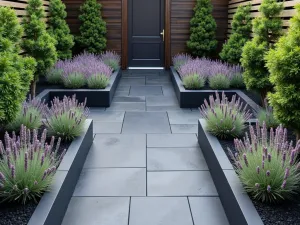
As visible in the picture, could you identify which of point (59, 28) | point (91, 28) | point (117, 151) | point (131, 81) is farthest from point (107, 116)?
point (91, 28)

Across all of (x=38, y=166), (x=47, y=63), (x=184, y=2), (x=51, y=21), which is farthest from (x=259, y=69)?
(x=184, y=2)

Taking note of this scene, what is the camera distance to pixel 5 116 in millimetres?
3184

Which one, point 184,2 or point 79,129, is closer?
point 79,129

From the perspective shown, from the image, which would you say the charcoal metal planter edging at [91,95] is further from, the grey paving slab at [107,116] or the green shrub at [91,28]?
the green shrub at [91,28]

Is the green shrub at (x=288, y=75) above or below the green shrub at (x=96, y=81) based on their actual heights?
above

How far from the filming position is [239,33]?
7.53 meters

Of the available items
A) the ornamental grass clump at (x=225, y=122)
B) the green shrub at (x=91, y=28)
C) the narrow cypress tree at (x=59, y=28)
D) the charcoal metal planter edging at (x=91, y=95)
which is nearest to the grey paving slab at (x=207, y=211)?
the ornamental grass clump at (x=225, y=122)

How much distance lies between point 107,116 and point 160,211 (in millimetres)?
3022

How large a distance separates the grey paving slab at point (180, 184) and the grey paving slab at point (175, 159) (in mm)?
139

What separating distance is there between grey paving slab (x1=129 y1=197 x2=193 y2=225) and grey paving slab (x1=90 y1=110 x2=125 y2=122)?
256 centimetres

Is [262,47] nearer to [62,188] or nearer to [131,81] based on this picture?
[62,188]

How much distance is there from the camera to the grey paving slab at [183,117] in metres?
5.55

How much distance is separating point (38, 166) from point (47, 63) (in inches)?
144

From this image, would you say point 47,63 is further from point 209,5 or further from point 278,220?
point 209,5
